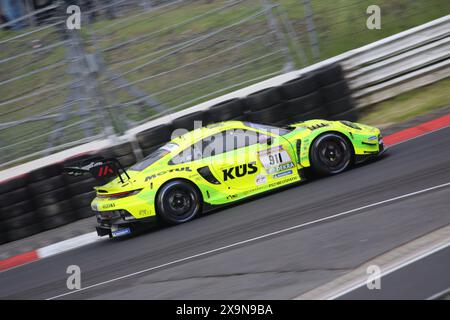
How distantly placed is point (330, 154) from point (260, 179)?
112 centimetres

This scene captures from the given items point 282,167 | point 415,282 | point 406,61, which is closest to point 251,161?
point 282,167

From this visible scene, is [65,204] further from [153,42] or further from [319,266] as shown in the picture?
[319,266]

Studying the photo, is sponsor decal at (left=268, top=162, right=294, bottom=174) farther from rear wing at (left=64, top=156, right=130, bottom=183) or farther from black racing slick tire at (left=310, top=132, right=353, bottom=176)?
rear wing at (left=64, top=156, right=130, bottom=183)

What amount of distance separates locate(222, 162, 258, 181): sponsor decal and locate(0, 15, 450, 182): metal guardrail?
3238 mm

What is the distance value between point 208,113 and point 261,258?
4.87 m

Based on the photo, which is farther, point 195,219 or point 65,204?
point 65,204

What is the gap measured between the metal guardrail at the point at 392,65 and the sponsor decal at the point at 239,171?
10.6 feet

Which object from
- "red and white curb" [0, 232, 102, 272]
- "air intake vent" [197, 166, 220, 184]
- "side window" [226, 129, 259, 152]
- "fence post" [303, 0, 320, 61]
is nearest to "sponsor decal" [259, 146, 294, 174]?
"side window" [226, 129, 259, 152]

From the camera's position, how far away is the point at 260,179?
9.84 meters

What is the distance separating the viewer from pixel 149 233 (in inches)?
384

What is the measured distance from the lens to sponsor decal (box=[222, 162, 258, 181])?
9773mm

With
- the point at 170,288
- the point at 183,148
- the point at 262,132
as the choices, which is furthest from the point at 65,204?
the point at 170,288

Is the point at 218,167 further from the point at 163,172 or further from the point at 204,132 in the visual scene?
the point at 163,172

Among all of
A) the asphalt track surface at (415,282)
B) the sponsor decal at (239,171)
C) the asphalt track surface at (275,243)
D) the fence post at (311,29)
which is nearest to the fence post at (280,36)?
the fence post at (311,29)
